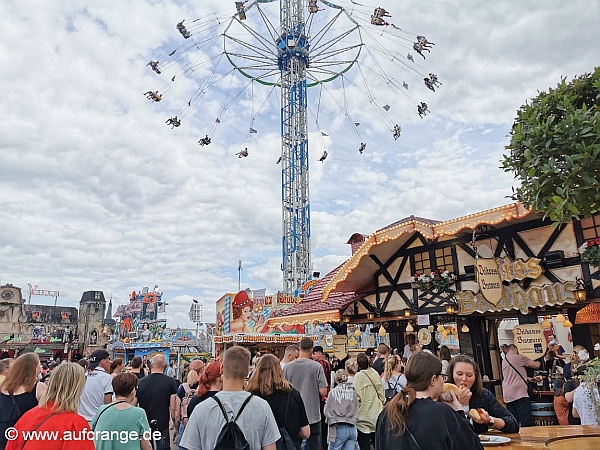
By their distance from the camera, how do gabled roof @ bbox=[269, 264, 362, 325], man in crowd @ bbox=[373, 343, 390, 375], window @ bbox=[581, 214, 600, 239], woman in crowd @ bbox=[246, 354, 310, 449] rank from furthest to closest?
gabled roof @ bbox=[269, 264, 362, 325], window @ bbox=[581, 214, 600, 239], man in crowd @ bbox=[373, 343, 390, 375], woman in crowd @ bbox=[246, 354, 310, 449]

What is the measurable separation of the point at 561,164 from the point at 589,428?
2676mm

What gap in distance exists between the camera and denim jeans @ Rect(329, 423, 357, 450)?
5.74m

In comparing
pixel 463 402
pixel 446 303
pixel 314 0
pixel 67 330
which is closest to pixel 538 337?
pixel 446 303

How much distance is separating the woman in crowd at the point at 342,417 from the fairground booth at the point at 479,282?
545 cm

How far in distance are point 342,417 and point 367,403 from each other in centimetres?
54

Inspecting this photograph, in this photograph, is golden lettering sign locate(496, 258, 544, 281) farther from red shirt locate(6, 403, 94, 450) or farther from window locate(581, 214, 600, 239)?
red shirt locate(6, 403, 94, 450)

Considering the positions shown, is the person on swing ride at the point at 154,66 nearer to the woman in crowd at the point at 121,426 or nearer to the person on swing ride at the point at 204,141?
the person on swing ride at the point at 204,141

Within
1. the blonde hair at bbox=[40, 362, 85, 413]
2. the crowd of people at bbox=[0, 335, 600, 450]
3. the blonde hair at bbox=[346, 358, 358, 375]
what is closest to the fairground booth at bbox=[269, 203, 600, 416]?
the crowd of people at bbox=[0, 335, 600, 450]

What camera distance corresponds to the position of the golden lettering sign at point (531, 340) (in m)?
9.30

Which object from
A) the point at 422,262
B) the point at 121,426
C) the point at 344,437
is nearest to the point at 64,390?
the point at 121,426

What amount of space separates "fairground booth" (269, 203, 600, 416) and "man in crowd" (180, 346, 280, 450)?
829 cm

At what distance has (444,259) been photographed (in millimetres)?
12320

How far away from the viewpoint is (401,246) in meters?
13.5

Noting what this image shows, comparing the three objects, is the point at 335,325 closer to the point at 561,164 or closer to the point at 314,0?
the point at 561,164
